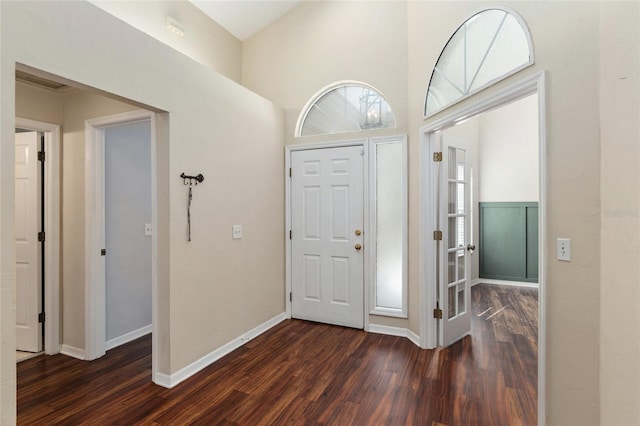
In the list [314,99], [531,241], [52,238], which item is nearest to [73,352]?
[52,238]

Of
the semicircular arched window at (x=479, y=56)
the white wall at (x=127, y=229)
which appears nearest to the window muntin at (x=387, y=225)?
the semicircular arched window at (x=479, y=56)

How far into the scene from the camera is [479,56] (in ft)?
7.23

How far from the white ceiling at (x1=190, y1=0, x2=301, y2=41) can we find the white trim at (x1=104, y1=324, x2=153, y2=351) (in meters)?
3.64

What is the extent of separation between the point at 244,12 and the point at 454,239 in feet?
11.7

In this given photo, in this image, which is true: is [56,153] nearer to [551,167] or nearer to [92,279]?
[92,279]

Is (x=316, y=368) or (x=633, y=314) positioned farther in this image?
(x=316, y=368)

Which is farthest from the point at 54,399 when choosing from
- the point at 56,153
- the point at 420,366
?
the point at 420,366

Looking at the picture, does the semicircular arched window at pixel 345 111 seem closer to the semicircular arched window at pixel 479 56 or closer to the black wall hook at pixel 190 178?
the semicircular arched window at pixel 479 56

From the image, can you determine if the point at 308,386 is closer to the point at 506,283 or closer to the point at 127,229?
the point at 127,229

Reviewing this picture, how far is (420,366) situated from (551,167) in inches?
73.9

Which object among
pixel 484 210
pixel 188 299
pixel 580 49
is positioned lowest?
pixel 188 299

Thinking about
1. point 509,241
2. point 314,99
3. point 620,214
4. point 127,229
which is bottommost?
point 509,241

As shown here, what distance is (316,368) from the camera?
2627 mm

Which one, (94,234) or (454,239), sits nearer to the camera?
(94,234)
